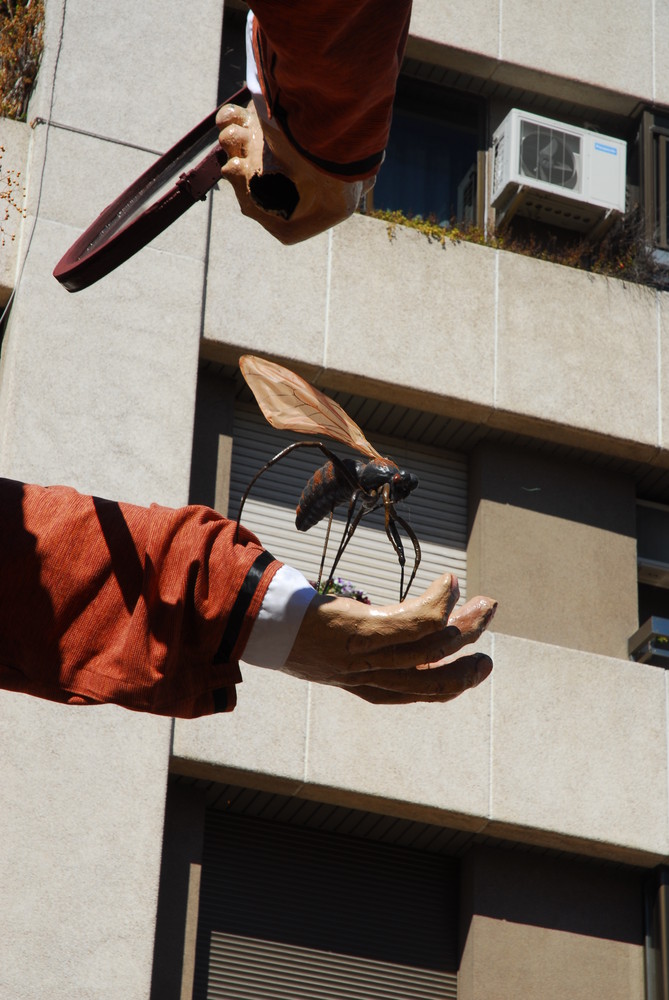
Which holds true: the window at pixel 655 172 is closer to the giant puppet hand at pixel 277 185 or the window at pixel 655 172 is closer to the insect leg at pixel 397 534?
the insect leg at pixel 397 534

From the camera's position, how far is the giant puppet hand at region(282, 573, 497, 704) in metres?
5.16

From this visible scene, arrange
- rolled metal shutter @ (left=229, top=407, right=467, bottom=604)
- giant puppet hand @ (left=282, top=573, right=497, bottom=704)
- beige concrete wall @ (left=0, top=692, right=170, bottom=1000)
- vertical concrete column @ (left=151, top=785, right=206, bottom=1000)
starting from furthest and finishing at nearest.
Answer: rolled metal shutter @ (left=229, top=407, right=467, bottom=604)
vertical concrete column @ (left=151, top=785, right=206, bottom=1000)
beige concrete wall @ (left=0, top=692, right=170, bottom=1000)
giant puppet hand @ (left=282, top=573, right=497, bottom=704)

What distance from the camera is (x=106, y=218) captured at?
18.2ft

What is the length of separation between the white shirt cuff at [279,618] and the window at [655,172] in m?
11.0

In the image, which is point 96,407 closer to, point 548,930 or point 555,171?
point 548,930

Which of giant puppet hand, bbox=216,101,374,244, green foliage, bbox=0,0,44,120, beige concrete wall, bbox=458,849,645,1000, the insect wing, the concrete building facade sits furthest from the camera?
green foliage, bbox=0,0,44,120

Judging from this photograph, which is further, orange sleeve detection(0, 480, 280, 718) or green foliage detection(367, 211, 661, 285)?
green foliage detection(367, 211, 661, 285)

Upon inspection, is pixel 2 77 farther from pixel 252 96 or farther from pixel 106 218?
pixel 252 96

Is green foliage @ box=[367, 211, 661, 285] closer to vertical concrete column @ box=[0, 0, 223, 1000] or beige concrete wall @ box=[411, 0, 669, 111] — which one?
beige concrete wall @ box=[411, 0, 669, 111]

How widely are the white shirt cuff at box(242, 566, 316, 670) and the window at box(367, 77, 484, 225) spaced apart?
10.0 meters

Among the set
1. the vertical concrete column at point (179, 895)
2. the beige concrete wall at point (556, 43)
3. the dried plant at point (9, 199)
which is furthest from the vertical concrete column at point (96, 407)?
the beige concrete wall at point (556, 43)

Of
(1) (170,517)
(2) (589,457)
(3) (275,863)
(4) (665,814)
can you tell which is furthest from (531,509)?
(1) (170,517)

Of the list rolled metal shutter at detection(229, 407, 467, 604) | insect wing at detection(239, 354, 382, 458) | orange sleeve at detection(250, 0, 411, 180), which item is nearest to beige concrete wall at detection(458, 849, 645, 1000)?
rolled metal shutter at detection(229, 407, 467, 604)

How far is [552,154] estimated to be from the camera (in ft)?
49.8
